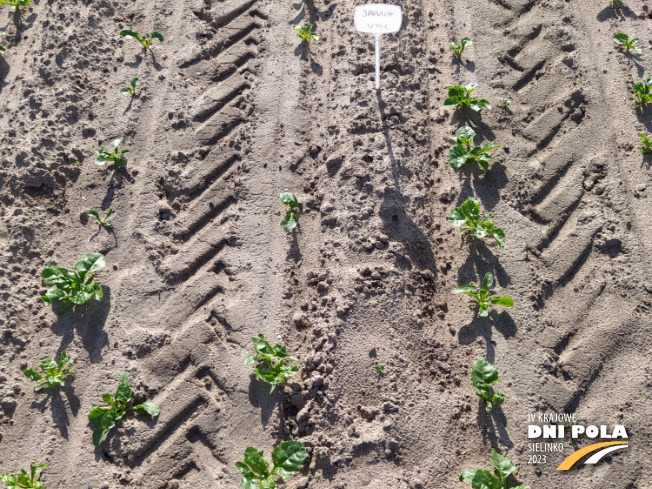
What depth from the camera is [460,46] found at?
3.71m

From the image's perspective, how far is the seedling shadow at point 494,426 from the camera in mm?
2617

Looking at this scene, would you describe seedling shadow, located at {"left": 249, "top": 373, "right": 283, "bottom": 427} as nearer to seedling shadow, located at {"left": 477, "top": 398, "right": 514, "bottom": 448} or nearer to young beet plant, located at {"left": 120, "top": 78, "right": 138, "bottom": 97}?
seedling shadow, located at {"left": 477, "top": 398, "right": 514, "bottom": 448}

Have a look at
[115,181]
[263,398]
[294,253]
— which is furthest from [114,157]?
[263,398]

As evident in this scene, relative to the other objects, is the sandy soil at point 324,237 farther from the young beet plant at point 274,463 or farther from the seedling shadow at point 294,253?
the young beet plant at point 274,463

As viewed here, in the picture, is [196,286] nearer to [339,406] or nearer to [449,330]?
[339,406]

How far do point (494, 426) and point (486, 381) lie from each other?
24cm

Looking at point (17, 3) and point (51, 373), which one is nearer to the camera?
point (51, 373)

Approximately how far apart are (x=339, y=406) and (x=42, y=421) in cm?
163

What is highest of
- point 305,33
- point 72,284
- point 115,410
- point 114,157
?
point 305,33

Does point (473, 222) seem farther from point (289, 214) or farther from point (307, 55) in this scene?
point (307, 55)

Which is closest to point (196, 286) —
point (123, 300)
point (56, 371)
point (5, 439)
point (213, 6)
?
point (123, 300)

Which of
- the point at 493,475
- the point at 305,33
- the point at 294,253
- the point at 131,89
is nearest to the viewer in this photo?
the point at 493,475

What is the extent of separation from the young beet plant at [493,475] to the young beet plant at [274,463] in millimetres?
825

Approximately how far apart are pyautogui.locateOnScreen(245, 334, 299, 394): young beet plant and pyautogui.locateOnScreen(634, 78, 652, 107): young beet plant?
2918 mm
